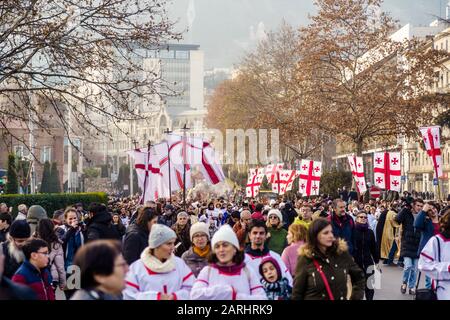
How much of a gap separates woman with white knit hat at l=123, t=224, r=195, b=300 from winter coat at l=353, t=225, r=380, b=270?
6.34 metres

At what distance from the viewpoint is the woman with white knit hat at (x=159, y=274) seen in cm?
750

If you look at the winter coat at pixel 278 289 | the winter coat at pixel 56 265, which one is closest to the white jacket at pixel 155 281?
the winter coat at pixel 278 289

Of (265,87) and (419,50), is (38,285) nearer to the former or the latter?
(419,50)

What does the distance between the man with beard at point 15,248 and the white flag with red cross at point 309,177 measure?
27420 mm

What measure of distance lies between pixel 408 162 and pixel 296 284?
83.3 metres

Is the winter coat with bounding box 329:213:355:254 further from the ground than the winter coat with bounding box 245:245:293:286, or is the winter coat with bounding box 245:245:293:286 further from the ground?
the winter coat with bounding box 329:213:355:254

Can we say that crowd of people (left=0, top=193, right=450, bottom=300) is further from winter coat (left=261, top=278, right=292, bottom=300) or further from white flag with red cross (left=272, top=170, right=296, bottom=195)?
white flag with red cross (left=272, top=170, right=296, bottom=195)

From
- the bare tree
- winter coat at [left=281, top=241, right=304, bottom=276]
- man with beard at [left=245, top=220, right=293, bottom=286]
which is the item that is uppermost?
the bare tree

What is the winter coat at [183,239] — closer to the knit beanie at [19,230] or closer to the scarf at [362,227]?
the scarf at [362,227]

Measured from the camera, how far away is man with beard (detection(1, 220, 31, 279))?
371 inches

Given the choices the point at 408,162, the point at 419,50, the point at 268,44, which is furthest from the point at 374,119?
the point at 408,162

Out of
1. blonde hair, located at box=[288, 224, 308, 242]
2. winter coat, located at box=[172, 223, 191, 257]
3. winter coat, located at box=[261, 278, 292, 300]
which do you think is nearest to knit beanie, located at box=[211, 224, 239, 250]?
winter coat, located at box=[261, 278, 292, 300]

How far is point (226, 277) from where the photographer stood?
7.37 meters

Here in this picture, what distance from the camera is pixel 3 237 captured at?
12586 millimetres
